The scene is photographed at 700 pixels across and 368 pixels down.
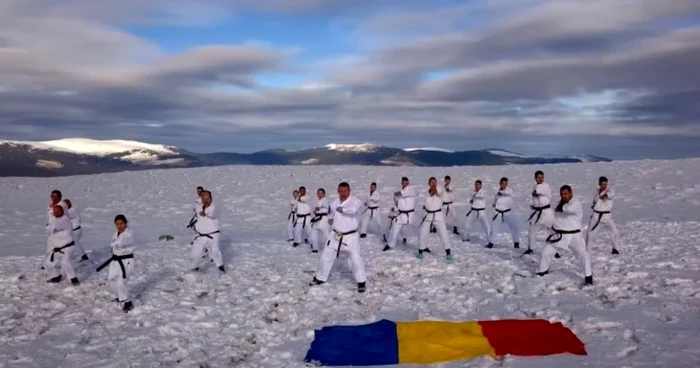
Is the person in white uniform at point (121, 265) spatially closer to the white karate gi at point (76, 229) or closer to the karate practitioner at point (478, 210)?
the white karate gi at point (76, 229)

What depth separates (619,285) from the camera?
904cm

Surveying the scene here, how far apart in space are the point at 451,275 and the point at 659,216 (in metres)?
13.6

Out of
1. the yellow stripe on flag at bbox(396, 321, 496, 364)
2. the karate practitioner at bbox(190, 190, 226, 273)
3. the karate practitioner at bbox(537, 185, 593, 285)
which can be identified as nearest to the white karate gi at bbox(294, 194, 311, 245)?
the karate practitioner at bbox(190, 190, 226, 273)

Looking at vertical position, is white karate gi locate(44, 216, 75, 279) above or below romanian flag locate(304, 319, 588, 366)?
above

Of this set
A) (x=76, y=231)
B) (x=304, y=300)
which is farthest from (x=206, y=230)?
(x=76, y=231)

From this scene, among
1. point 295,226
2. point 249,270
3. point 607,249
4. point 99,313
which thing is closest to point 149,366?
point 99,313

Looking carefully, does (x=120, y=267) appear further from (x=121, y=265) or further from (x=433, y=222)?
(x=433, y=222)

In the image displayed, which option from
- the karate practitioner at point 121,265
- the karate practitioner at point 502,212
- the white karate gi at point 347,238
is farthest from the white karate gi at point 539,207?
the karate practitioner at point 121,265

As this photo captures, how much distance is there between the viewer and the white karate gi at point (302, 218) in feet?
48.7

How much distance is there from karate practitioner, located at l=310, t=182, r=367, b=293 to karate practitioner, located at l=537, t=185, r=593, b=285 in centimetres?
372

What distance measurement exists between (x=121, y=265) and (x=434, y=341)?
5442mm

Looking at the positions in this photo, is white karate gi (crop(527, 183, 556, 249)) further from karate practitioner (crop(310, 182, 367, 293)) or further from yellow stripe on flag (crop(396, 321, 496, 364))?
yellow stripe on flag (crop(396, 321, 496, 364))

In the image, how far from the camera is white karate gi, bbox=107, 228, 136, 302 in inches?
339

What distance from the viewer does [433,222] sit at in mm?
12328
